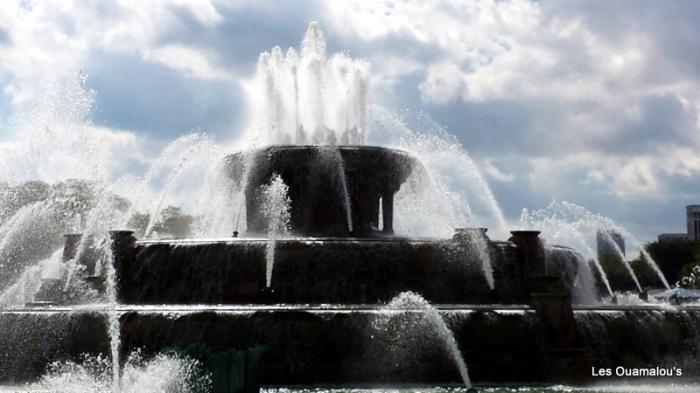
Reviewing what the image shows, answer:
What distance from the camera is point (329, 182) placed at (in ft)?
78.6

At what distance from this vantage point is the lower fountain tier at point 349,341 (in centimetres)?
1486

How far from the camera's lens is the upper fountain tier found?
939 inches

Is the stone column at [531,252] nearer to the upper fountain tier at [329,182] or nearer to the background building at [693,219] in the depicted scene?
the upper fountain tier at [329,182]

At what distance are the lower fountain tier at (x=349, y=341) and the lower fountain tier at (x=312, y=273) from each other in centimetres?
293

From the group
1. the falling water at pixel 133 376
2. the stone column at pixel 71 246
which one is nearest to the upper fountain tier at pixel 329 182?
the stone column at pixel 71 246

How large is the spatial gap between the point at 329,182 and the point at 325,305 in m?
7.78

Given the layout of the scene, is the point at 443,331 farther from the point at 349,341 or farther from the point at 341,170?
the point at 341,170

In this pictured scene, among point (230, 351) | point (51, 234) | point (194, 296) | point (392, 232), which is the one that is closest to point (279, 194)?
point (392, 232)

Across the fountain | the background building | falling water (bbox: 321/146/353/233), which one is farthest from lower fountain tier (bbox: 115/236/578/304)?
the background building

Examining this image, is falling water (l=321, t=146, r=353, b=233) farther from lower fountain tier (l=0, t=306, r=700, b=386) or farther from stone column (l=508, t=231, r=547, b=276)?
lower fountain tier (l=0, t=306, r=700, b=386)

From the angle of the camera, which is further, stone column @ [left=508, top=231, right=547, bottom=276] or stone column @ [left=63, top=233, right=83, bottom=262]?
stone column @ [left=63, top=233, right=83, bottom=262]

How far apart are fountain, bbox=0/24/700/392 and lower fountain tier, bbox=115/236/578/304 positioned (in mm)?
27

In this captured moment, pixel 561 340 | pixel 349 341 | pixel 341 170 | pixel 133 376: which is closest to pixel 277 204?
pixel 341 170

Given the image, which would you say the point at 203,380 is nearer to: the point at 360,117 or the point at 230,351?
the point at 230,351
